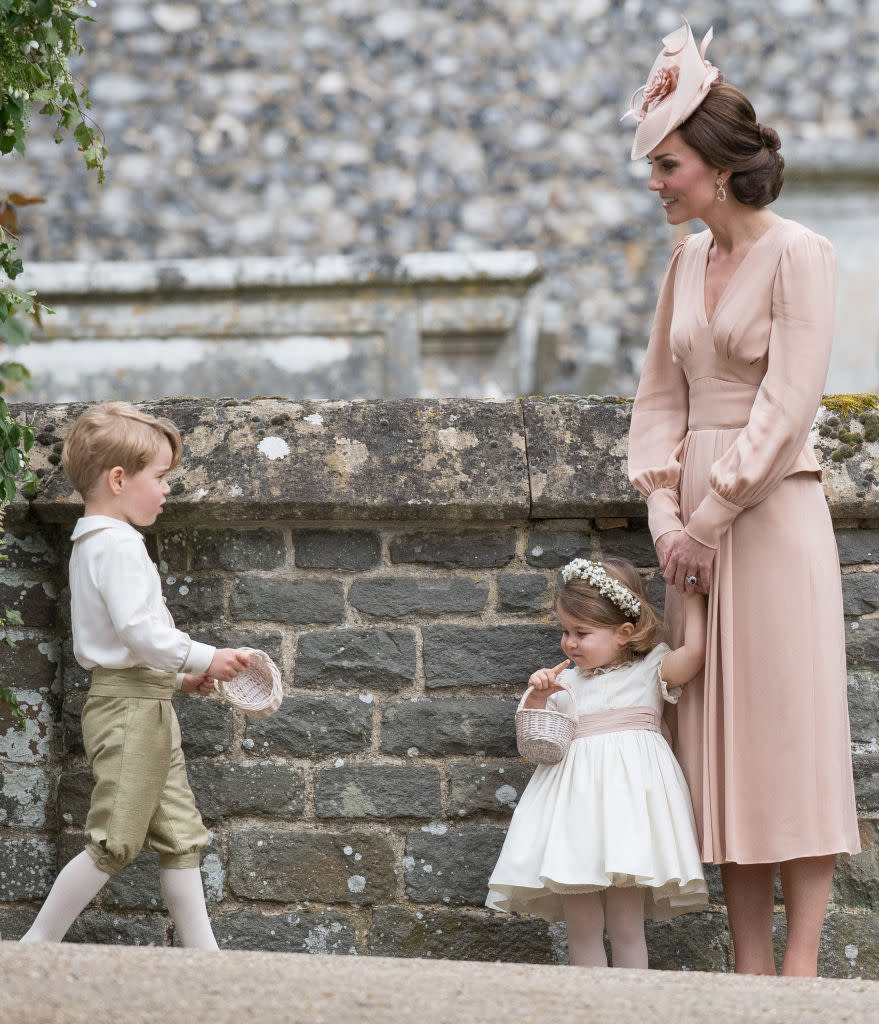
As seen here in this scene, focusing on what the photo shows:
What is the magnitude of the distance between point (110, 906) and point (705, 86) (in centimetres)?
229

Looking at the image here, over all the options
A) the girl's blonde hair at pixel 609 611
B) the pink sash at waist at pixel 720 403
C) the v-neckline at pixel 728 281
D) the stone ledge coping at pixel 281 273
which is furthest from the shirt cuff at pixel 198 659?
the stone ledge coping at pixel 281 273

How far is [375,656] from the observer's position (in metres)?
3.17

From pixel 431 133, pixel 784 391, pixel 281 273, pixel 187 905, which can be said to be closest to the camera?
pixel 784 391

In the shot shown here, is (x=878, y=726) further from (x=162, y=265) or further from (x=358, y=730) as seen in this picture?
(x=162, y=265)

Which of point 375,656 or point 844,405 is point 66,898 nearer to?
point 375,656

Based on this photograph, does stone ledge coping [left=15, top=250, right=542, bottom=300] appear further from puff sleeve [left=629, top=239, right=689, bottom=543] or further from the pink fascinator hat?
the pink fascinator hat

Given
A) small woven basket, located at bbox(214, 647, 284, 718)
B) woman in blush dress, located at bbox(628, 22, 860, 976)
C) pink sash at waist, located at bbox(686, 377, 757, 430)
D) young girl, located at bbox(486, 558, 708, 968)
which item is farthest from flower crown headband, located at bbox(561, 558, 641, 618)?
small woven basket, located at bbox(214, 647, 284, 718)

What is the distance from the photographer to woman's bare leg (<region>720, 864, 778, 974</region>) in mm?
2703

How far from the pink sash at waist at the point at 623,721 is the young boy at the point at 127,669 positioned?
2.45ft

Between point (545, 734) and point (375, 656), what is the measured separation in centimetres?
55

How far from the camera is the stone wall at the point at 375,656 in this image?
3102 mm

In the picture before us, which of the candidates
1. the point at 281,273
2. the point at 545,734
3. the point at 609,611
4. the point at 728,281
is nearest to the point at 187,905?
the point at 545,734

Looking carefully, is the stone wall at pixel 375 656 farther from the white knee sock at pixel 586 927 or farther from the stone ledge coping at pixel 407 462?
the white knee sock at pixel 586 927

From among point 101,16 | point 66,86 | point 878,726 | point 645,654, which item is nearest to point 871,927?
point 878,726
